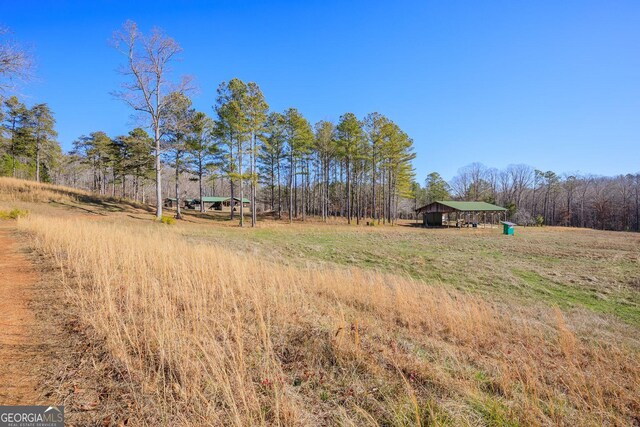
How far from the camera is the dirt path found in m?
2.35

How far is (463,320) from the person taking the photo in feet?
18.1

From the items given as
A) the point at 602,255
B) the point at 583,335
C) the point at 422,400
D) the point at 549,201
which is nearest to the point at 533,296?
the point at 583,335

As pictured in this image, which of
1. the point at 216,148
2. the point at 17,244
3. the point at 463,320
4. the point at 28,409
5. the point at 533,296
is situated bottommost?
the point at 533,296

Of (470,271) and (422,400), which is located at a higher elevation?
(422,400)

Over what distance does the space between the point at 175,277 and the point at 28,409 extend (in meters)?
3.53

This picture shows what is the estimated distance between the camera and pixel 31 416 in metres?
2.16

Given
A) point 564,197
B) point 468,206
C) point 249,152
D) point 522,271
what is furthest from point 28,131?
point 564,197

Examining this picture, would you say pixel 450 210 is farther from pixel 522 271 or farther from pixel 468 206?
pixel 522 271

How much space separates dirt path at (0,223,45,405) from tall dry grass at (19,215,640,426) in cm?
53

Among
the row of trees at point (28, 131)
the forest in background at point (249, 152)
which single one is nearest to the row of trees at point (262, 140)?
the forest in background at point (249, 152)

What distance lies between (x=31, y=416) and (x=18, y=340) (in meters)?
1.60

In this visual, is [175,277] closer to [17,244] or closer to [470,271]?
[17,244]

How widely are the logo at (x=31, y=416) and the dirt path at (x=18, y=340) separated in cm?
9

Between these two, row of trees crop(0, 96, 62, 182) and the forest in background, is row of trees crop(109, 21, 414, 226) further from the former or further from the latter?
row of trees crop(0, 96, 62, 182)
